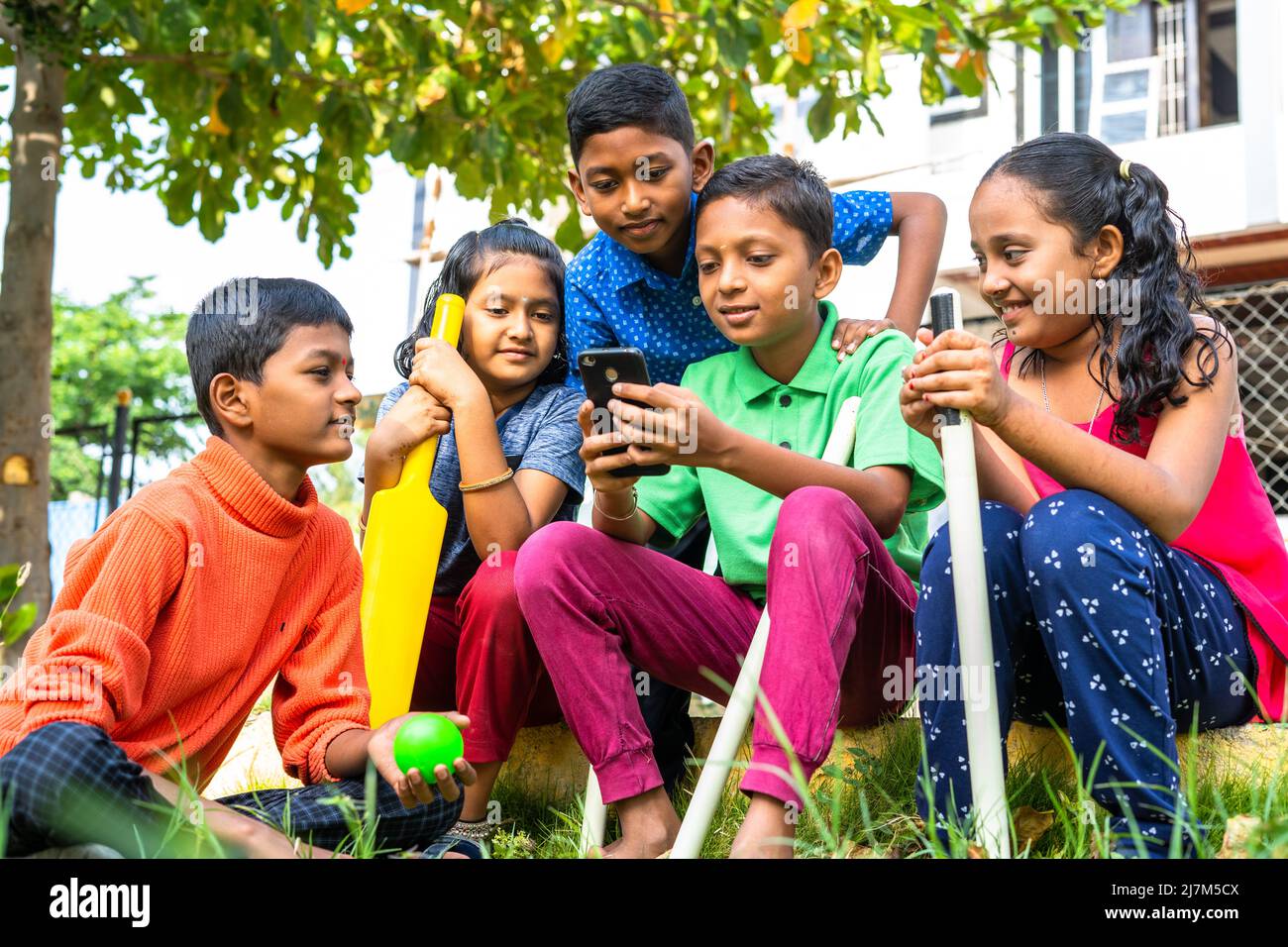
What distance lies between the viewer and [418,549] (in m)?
2.25

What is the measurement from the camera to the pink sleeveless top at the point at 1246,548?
77.4 inches

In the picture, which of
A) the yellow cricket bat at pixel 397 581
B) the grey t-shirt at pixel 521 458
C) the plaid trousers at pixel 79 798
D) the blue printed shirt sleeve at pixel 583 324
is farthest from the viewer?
the blue printed shirt sleeve at pixel 583 324

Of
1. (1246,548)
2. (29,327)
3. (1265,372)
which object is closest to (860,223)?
(1246,548)

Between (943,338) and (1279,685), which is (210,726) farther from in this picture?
(1279,685)

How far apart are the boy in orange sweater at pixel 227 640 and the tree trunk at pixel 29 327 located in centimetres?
220

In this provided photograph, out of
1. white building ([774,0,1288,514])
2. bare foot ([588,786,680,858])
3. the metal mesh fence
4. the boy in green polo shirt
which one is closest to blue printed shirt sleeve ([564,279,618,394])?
the boy in green polo shirt

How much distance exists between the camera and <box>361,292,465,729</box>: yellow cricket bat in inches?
86.4

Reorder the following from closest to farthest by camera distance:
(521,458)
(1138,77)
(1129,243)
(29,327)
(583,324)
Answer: (1129,243) → (521,458) → (583,324) → (29,327) → (1138,77)

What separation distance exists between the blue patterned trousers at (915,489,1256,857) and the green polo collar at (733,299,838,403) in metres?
0.55

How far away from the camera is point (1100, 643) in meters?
1.69

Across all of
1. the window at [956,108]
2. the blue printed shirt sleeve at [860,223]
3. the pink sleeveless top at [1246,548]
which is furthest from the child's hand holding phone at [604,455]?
the window at [956,108]

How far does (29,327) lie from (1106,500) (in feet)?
11.6

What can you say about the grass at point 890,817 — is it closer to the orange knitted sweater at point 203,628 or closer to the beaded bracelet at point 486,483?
the orange knitted sweater at point 203,628

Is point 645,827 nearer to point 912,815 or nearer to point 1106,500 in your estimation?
point 912,815
